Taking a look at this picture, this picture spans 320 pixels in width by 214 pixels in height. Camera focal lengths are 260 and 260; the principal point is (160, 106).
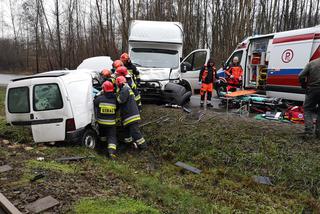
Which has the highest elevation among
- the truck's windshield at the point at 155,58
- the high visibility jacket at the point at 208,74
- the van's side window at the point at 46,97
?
the truck's windshield at the point at 155,58

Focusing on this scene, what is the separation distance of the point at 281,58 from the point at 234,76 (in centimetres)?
172

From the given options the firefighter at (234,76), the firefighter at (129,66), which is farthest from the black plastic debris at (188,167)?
the firefighter at (234,76)

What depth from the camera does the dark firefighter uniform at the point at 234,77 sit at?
30.9 ft

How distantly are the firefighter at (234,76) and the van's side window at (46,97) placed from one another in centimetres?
637

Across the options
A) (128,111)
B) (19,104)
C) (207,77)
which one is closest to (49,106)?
(19,104)

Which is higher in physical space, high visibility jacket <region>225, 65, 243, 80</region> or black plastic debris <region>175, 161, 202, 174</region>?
high visibility jacket <region>225, 65, 243, 80</region>

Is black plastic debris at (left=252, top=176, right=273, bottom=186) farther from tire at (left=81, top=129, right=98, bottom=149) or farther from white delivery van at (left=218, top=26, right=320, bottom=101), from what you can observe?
white delivery van at (left=218, top=26, right=320, bottom=101)

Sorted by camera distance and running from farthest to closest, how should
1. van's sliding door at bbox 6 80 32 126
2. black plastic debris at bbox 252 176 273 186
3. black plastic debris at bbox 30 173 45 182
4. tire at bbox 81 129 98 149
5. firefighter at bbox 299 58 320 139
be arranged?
tire at bbox 81 129 98 149 < firefighter at bbox 299 58 320 139 < van's sliding door at bbox 6 80 32 126 < black plastic debris at bbox 252 176 273 186 < black plastic debris at bbox 30 173 45 182

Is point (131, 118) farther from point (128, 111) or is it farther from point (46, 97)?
point (46, 97)

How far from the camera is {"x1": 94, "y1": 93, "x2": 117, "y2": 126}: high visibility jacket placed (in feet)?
18.7

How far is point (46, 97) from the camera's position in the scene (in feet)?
17.0

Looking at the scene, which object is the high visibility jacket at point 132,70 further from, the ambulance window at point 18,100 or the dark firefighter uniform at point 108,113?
the ambulance window at point 18,100

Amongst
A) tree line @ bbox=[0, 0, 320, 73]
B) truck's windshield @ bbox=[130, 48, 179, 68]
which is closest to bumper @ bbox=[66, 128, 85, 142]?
truck's windshield @ bbox=[130, 48, 179, 68]

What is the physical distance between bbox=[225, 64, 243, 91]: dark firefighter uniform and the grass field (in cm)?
306
